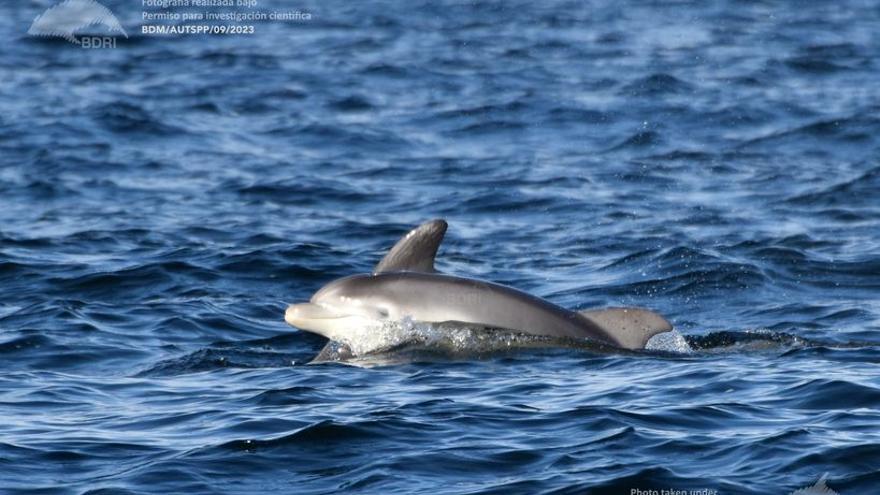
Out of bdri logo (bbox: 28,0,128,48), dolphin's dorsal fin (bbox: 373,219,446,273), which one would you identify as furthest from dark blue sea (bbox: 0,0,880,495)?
dolphin's dorsal fin (bbox: 373,219,446,273)

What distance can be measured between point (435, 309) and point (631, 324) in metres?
1.89

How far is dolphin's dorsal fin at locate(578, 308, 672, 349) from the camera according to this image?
15.6m

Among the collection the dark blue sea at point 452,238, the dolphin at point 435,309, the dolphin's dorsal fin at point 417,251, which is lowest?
the dark blue sea at point 452,238

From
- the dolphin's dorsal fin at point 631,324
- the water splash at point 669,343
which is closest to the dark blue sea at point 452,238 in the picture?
the dolphin's dorsal fin at point 631,324

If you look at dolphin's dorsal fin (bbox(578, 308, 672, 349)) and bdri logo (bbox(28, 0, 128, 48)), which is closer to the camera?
dolphin's dorsal fin (bbox(578, 308, 672, 349))

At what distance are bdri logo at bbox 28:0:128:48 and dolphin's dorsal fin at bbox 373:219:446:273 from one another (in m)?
27.5

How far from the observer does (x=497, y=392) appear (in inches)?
558

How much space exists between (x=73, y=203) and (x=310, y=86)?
11658mm

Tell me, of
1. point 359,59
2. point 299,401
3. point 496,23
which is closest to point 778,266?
point 299,401

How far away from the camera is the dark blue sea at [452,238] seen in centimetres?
1238

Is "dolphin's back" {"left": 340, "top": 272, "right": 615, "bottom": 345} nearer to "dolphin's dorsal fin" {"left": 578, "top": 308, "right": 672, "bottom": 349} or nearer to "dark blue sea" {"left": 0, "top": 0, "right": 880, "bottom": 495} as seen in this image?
"dolphin's dorsal fin" {"left": 578, "top": 308, "right": 672, "bottom": 349}

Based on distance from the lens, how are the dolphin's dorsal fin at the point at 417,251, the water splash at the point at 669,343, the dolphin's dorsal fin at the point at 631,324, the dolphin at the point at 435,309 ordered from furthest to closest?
the dolphin's dorsal fin at the point at 417,251 < the water splash at the point at 669,343 < the dolphin at the point at 435,309 < the dolphin's dorsal fin at the point at 631,324

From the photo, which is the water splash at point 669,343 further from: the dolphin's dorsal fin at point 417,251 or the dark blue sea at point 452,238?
the dolphin's dorsal fin at point 417,251

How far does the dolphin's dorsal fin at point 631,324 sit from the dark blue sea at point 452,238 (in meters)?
0.19
